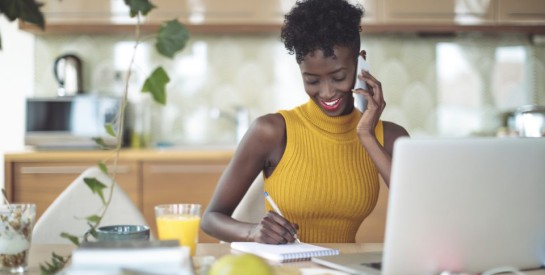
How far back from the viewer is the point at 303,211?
182cm

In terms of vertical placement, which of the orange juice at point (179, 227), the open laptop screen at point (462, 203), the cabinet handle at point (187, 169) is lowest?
the cabinet handle at point (187, 169)

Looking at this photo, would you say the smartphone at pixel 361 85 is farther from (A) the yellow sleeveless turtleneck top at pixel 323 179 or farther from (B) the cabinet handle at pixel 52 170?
(B) the cabinet handle at pixel 52 170

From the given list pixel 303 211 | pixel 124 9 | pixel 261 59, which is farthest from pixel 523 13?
pixel 303 211

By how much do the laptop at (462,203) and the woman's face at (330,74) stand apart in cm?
70

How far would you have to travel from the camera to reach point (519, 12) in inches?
147

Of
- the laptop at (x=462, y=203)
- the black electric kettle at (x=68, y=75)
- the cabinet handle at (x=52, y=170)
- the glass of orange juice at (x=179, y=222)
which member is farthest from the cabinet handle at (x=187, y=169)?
the laptop at (x=462, y=203)

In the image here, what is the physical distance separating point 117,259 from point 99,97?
9.13ft

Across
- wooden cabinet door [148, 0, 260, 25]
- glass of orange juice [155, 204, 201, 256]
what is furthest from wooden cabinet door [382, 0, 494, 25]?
glass of orange juice [155, 204, 201, 256]

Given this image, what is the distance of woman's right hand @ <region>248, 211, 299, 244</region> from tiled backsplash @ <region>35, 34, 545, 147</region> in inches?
97.9

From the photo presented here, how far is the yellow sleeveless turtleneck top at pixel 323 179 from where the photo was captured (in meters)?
1.82

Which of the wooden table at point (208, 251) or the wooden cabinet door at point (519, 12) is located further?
the wooden cabinet door at point (519, 12)

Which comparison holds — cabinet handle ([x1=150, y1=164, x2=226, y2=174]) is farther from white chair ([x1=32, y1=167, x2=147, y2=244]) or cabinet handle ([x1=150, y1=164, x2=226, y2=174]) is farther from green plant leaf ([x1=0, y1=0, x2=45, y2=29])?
green plant leaf ([x1=0, y1=0, x2=45, y2=29])

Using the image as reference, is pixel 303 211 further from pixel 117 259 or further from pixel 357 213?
pixel 117 259

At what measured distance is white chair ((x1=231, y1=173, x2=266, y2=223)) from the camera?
183 cm
